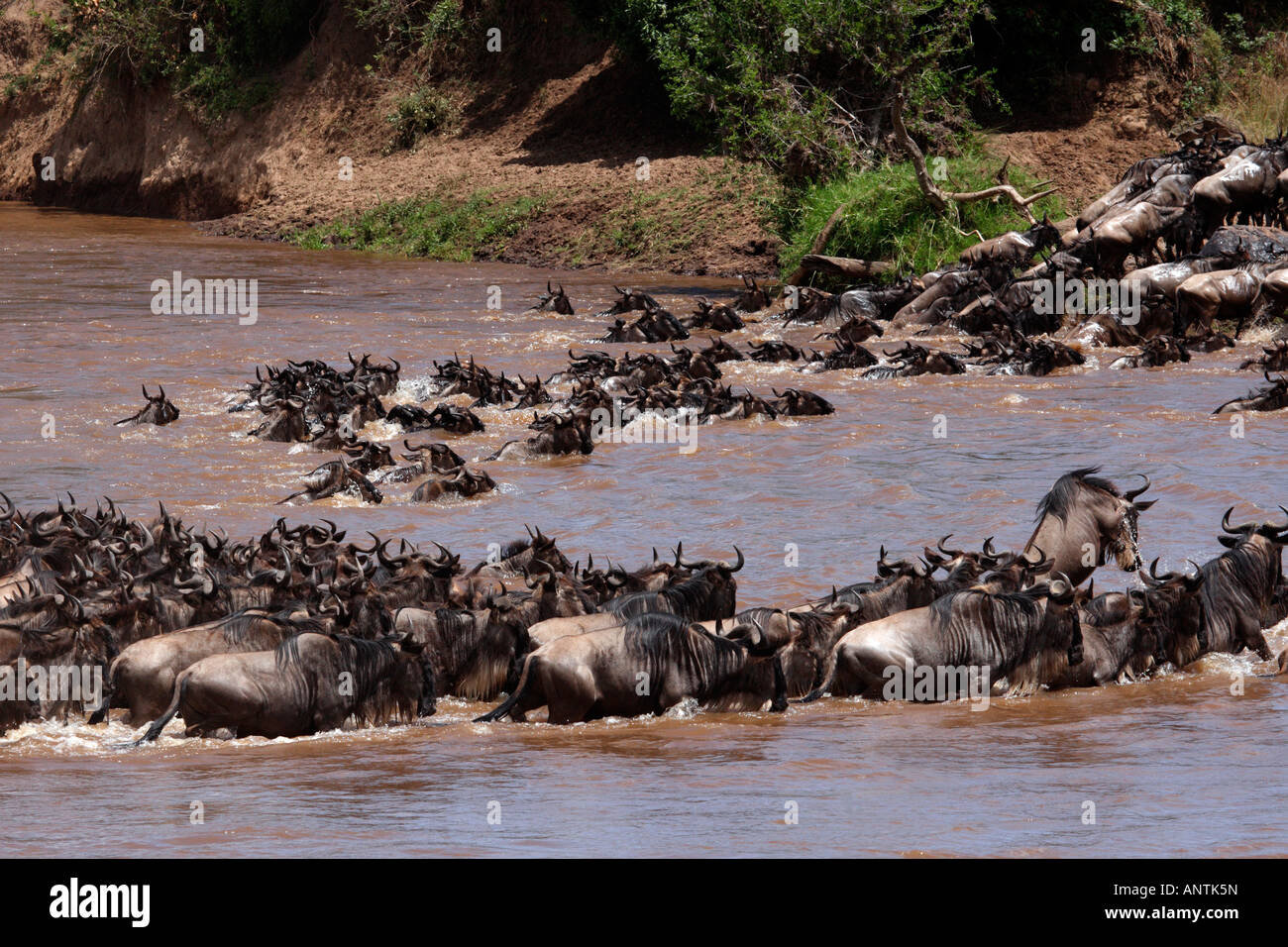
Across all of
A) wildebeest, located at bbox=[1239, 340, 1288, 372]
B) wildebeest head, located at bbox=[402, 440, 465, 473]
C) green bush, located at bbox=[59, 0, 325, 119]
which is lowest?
wildebeest head, located at bbox=[402, 440, 465, 473]

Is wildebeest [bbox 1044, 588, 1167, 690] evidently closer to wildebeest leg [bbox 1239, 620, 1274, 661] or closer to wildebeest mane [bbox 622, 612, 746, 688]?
wildebeest leg [bbox 1239, 620, 1274, 661]

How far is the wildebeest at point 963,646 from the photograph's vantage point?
23.7ft

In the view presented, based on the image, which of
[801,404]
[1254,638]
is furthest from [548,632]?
[801,404]

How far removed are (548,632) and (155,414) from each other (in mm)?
7513

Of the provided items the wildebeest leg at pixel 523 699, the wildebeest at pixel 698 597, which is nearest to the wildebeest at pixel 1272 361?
the wildebeest at pixel 698 597

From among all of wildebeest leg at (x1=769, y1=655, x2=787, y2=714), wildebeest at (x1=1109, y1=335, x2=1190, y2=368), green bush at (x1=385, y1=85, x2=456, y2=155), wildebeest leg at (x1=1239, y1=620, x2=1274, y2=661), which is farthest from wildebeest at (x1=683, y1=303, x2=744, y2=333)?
green bush at (x1=385, y1=85, x2=456, y2=155)

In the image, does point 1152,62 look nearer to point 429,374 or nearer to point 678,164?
point 678,164

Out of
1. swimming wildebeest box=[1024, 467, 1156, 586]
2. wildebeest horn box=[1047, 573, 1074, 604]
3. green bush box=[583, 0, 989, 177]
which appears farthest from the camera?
green bush box=[583, 0, 989, 177]

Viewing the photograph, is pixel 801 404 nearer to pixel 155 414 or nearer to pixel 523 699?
pixel 155 414

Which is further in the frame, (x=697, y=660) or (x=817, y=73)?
(x=817, y=73)

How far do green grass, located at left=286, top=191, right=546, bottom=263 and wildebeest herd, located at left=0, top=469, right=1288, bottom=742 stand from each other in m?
20.0

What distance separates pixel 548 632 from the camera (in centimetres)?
757

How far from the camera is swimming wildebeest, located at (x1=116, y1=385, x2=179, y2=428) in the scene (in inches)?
547

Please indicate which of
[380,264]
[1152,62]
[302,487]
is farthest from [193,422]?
[1152,62]
